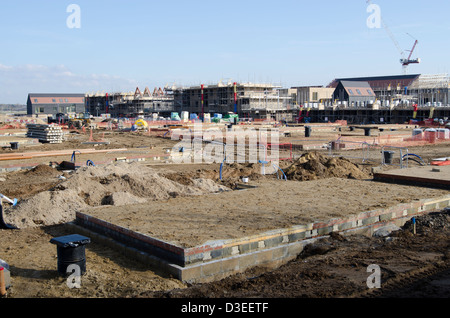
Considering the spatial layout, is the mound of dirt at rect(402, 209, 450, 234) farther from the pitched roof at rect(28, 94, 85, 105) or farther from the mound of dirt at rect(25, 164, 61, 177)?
the pitched roof at rect(28, 94, 85, 105)

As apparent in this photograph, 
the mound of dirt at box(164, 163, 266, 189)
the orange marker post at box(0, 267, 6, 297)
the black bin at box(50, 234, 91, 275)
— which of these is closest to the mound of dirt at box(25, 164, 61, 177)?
the mound of dirt at box(164, 163, 266, 189)

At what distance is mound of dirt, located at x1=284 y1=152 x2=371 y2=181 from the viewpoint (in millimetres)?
17359

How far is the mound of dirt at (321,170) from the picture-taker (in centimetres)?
1736

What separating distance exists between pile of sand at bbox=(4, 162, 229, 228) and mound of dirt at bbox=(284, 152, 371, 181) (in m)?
3.64

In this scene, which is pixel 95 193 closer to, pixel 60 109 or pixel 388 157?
pixel 388 157

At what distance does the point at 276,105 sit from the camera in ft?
273

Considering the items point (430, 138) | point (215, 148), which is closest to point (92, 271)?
point (215, 148)

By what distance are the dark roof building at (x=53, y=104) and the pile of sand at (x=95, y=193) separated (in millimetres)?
105148

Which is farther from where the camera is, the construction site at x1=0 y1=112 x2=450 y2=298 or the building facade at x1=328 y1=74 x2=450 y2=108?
the building facade at x1=328 y1=74 x2=450 y2=108

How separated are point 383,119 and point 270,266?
207 ft

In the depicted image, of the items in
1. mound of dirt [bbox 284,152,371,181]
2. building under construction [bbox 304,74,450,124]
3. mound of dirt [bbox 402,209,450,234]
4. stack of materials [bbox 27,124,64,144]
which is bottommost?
mound of dirt [bbox 402,209,450,234]

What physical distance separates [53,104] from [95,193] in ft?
360

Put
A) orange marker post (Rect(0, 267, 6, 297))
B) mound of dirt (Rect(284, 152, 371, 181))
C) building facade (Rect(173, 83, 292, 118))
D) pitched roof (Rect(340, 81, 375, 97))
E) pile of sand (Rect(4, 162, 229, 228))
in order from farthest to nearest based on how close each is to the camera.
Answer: pitched roof (Rect(340, 81, 375, 97)), building facade (Rect(173, 83, 292, 118)), mound of dirt (Rect(284, 152, 371, 181)), pile of sand (Rect(4, 162, 229, 228)), orange marker post (Rect(0, 267, 6, 297))
